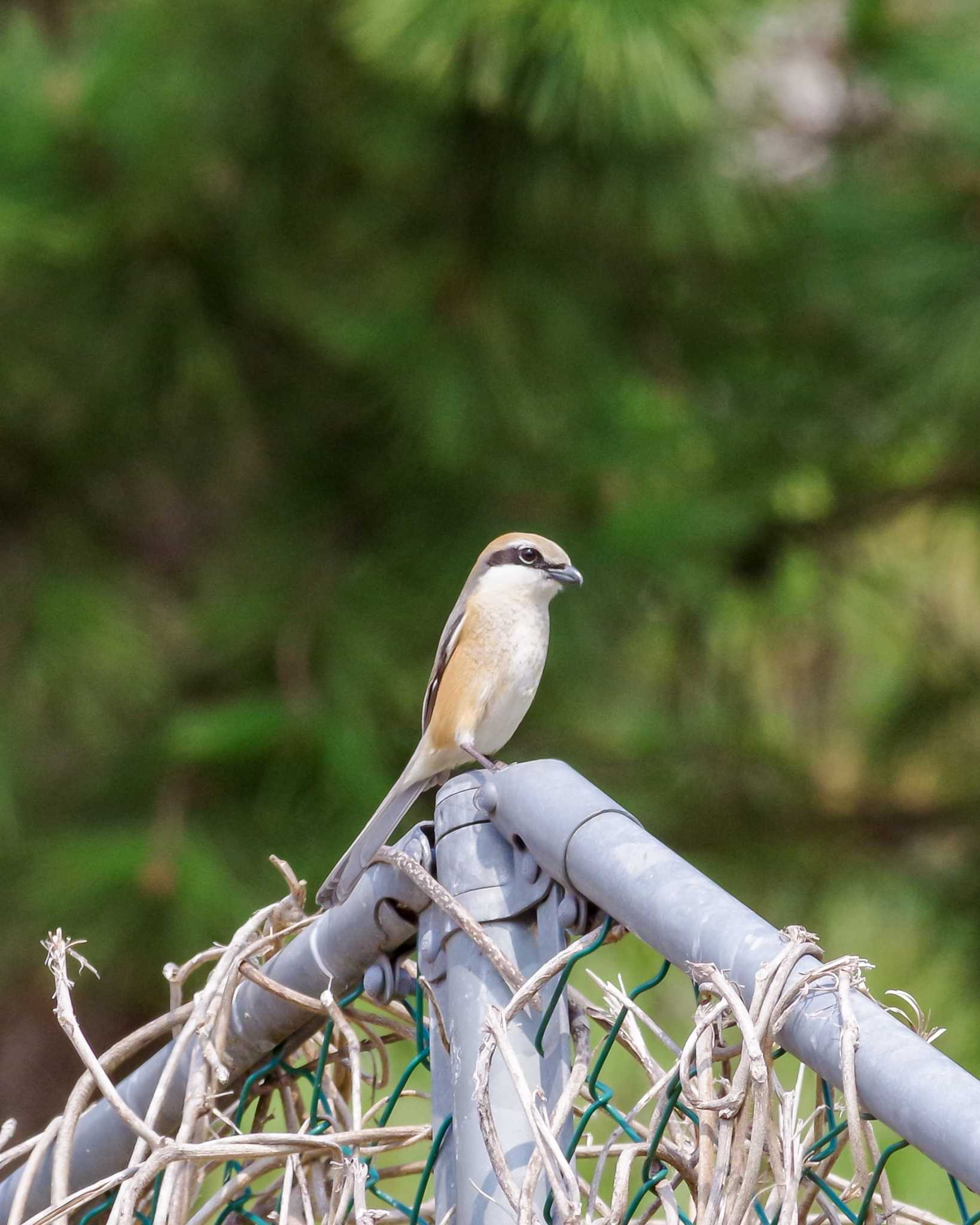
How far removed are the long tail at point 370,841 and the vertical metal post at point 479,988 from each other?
124mm

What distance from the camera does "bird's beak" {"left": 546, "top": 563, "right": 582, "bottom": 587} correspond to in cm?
254

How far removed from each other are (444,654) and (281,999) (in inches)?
49.8

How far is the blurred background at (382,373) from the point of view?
10.6ft

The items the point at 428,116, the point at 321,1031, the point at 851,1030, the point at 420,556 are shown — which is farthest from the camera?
the point at 420,556

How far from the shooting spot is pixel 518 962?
46.3 inches

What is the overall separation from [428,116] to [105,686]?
1.49 metres

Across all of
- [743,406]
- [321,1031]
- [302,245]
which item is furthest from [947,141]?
[321,1031]

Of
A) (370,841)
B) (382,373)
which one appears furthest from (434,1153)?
(382,373)

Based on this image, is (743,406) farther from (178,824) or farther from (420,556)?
(178,824)

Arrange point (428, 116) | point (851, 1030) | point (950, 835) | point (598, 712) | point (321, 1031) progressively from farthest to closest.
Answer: point (950, 835)
point (598, 712)
point (428, 116)
point (321, 1031)
point (851, 1030)

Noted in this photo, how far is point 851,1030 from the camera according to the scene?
0.85 meters

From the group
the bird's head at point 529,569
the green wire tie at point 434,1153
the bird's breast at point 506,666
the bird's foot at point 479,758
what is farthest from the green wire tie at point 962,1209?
the bird's head at point 529,569

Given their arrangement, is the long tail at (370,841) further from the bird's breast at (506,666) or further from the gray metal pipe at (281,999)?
the bird's breast at (506,666)

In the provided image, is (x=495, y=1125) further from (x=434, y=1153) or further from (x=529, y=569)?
(x=529, y=569)
